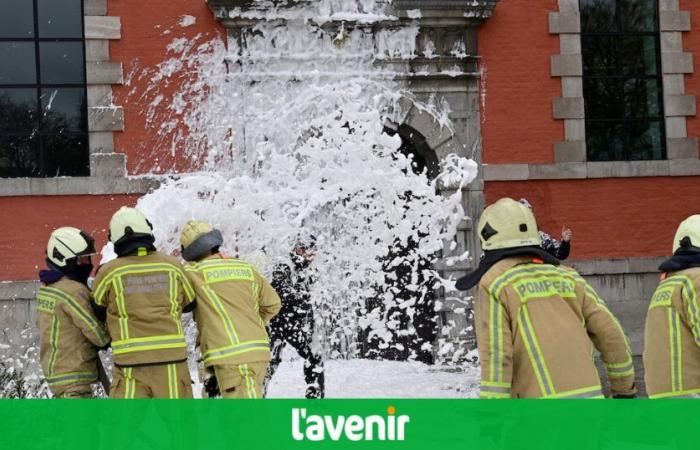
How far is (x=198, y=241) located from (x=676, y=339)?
2.84 m

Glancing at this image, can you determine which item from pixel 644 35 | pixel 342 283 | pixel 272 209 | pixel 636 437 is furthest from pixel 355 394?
pixel 644 35

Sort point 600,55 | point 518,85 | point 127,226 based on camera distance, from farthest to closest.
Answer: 1. point 600,55
2. point 518,85
3. point 127,226

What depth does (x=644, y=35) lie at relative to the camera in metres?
12.5

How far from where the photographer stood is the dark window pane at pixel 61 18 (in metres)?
11.5

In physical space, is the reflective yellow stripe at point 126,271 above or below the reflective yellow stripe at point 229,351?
above

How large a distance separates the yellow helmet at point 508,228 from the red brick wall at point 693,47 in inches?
345

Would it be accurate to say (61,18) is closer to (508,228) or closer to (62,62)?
(62,62)

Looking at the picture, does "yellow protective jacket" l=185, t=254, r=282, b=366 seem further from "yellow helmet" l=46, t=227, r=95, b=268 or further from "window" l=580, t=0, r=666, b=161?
"window" l=580, t=0, r=666, b=161

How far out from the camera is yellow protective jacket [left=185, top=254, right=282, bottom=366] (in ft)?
19.4


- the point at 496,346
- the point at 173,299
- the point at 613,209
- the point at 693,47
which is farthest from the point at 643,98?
the point at 496,346

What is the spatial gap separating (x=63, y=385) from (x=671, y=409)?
3277 mm

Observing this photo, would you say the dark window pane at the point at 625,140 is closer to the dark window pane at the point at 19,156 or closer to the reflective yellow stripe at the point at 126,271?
the dark window pane at the point at 19,156

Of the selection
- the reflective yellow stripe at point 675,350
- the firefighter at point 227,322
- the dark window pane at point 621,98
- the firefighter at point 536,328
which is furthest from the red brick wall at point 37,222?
the firefighter at point 536,328

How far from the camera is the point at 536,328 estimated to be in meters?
4.10
